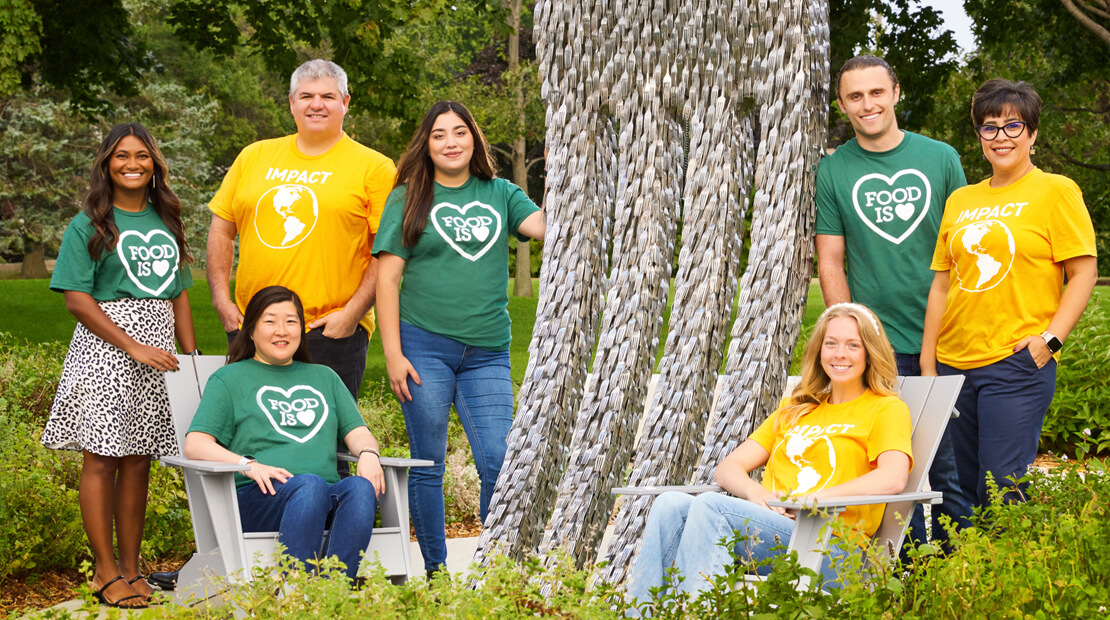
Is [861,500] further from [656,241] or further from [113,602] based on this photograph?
[113,602]

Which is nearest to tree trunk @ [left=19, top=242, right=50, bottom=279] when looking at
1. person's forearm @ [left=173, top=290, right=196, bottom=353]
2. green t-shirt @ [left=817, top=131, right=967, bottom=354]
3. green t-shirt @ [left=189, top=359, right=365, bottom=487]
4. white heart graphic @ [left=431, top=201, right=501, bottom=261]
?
person's forearm @ [left=173, top=290, right=196, bottom=353]

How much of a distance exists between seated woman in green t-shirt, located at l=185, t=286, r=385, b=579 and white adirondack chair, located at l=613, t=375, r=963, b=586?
850 millimetres

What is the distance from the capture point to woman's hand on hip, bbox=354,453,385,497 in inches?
130

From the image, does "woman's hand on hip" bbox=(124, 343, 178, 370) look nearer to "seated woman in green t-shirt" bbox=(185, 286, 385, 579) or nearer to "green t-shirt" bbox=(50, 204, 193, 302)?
"green t-shirt" bbox=(50, 204, 193, 302)

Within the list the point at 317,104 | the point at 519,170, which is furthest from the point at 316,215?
the point at 519,170

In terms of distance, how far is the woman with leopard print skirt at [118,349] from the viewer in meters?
3.67

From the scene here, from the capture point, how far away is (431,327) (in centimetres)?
344

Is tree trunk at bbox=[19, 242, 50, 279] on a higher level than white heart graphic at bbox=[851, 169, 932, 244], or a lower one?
lower

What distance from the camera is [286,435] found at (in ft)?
11.0

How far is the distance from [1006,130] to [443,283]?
179 centimetres

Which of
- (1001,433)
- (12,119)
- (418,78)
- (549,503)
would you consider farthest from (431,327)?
(12,119)

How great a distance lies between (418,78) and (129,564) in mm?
6588

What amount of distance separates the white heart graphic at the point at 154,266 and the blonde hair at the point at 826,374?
2232 mm

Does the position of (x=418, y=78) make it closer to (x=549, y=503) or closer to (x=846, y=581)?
(x=549, y=503)
